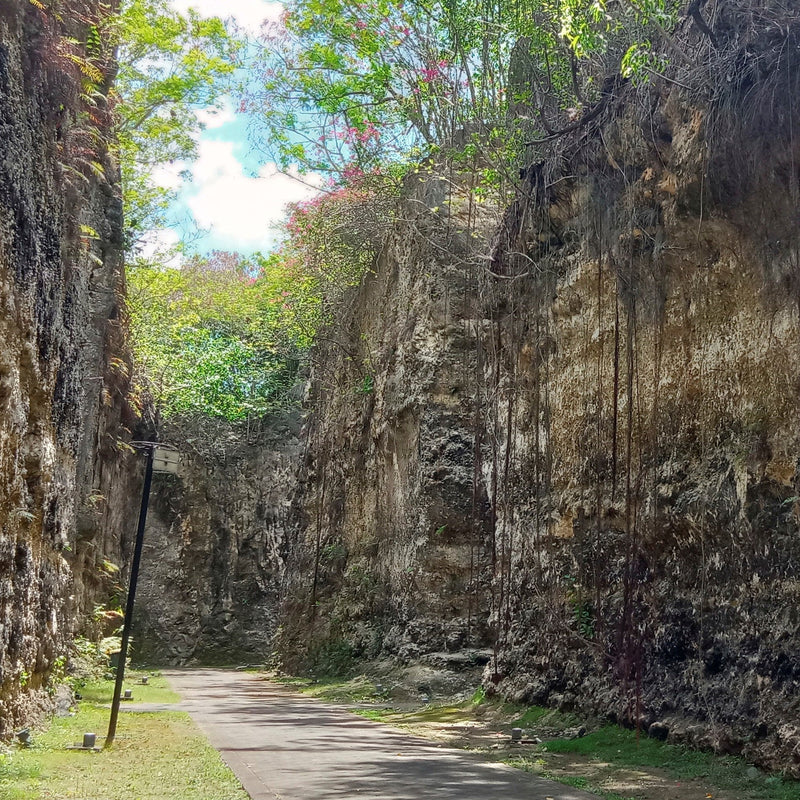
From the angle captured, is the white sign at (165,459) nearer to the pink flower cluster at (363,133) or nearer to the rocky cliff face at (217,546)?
the pink flower cluster at (363,133)

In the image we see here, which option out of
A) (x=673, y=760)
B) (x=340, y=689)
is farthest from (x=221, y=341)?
(x=673, y=760)

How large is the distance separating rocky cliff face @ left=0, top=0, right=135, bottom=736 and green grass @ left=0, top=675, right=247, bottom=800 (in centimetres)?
58

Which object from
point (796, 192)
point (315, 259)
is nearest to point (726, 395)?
point (796, 192)

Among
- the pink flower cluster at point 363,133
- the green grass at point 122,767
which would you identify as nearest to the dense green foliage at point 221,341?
the pink flower cluster at point 363,133

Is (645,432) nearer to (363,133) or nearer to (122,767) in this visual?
(122,767)

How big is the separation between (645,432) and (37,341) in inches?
242

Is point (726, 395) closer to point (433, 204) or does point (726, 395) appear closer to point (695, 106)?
point (695, 106)

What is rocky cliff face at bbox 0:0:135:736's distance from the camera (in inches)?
326

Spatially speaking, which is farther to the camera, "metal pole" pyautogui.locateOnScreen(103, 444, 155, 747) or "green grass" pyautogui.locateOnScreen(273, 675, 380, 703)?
"green grass" pyautogui.locateOnScreen(273, 675, 380, 703)

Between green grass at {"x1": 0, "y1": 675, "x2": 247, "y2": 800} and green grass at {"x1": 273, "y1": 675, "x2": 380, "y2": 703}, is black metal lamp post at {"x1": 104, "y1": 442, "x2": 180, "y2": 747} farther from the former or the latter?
green grass at {"x1": 273, "y1": 675, "x2": 380, "y2": 703}

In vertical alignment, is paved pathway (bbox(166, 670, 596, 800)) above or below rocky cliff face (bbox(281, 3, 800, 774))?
below

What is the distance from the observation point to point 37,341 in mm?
9500

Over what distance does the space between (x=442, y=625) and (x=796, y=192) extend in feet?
33.0

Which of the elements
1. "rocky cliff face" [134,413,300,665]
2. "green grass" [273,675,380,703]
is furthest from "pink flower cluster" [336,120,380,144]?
"rocky cliff face" [134,413,300,665]
